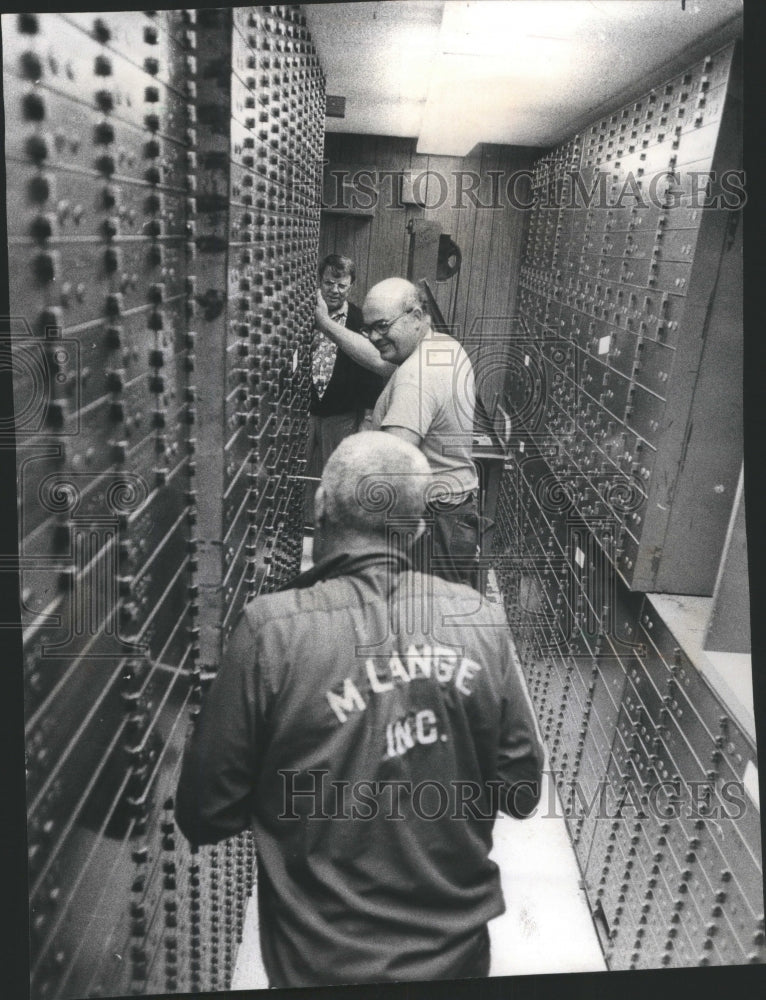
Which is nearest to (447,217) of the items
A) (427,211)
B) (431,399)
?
(427,211)

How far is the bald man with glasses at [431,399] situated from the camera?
6.48 feet

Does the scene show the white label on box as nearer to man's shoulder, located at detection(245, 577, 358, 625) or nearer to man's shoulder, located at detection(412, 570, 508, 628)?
man's shoulder, located at detection(412, 570, 508, 628)

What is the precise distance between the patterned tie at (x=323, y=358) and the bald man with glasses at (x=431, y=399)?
0.09 meters

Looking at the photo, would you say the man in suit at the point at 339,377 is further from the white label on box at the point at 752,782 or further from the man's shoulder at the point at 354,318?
the white label on box at the point at 752,782

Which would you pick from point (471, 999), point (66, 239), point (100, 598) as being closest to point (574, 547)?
point (471, 999)

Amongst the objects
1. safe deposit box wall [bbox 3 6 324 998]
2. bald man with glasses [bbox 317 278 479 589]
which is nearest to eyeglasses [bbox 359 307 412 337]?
bald man with glasses [bbox 317 278 479 589]

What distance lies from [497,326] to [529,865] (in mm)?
1432

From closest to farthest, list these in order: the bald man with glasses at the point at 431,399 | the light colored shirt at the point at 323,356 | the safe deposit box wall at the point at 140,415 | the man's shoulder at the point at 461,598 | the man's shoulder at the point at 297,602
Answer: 1. the safe deposit box wall at the point at 140,415
2. the man's shoulder at the point at 297,602
3. the man's shoulder at the point at 461,598
4. the bald man with glasses at the point at 431,399
5. the light colored shirt at the point at 323,356

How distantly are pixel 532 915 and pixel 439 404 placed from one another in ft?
4.48

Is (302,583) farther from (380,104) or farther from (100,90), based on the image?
(380,104)

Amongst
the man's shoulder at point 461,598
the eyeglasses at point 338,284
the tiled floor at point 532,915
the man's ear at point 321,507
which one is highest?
the eyeglasses at point 338,284

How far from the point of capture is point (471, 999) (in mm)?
2049

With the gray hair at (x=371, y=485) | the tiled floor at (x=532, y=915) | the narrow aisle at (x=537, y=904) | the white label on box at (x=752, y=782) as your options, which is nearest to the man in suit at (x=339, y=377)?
the gray hair at (x=371, y=485)

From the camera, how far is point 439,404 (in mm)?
2018
